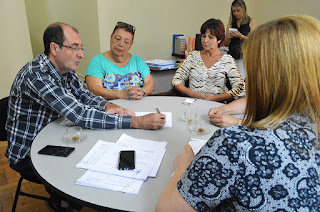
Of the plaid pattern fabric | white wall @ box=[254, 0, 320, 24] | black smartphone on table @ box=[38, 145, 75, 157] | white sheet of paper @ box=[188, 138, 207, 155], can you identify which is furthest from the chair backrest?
white wall @ box=[254, 0, 320, 24]

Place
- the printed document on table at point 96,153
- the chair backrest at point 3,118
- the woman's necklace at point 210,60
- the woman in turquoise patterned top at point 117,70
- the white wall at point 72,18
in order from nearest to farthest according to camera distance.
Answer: the printed document on table at point 96,153, the chair backrest at point 3,118, the woman in turquoise patterned top at point 117,70, the woman's necklace at point 210,60, the white wall at point 72,18

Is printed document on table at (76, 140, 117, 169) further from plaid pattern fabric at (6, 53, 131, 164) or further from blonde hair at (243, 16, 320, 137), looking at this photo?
blonde hair at (243, 16, 320, 137)

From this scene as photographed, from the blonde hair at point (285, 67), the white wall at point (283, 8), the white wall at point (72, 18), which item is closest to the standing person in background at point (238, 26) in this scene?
the white wall at point (283, 8)

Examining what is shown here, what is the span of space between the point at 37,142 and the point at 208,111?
1.08 m

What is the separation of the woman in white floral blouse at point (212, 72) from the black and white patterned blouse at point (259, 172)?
5.22 feet

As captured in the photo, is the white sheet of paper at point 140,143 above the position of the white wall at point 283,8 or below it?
below

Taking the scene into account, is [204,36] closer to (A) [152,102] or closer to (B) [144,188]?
(A) [152,102]

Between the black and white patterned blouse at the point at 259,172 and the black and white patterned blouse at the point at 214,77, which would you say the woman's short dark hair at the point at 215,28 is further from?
the black and white patterned blouse at the point at 259,172

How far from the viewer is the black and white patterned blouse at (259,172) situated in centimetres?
61

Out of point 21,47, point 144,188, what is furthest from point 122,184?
point 21,47

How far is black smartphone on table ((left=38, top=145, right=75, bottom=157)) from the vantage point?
111 cm

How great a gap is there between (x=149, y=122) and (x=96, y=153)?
0.37 m

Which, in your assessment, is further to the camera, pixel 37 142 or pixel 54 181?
pixel 37 142

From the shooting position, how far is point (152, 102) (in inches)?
75.5
